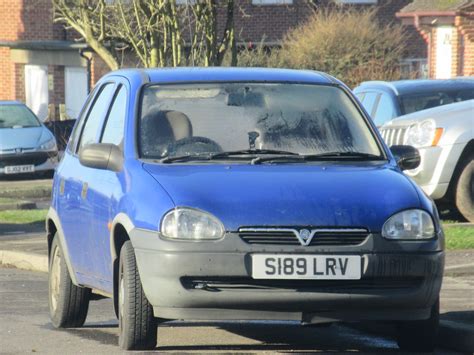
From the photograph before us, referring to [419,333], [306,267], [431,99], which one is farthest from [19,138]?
[306,267]

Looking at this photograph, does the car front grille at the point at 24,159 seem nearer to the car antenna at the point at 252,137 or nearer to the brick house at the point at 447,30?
the brick house at the point at 447,30

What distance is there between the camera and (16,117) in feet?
96.5

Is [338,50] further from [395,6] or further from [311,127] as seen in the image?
[311,127]

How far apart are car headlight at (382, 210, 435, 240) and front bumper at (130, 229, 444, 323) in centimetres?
5

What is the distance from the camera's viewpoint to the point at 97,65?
41844mm

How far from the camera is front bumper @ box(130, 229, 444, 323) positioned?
23.9 feet

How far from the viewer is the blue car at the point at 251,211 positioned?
7.30m

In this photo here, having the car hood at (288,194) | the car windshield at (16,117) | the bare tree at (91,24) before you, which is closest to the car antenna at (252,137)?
the car hood at (288,194)

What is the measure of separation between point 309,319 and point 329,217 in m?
0.55

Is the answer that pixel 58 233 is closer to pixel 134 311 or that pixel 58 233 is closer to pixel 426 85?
pixel 134 311

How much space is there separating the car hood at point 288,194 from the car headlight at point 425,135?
7878 millimetres

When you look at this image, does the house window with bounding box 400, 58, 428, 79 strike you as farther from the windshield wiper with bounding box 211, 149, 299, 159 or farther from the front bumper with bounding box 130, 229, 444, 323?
the front bumper with bounding box 130, 229, 444, 323

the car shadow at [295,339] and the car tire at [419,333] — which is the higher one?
the car tire at [419,333]

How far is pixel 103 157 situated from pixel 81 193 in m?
0.66
